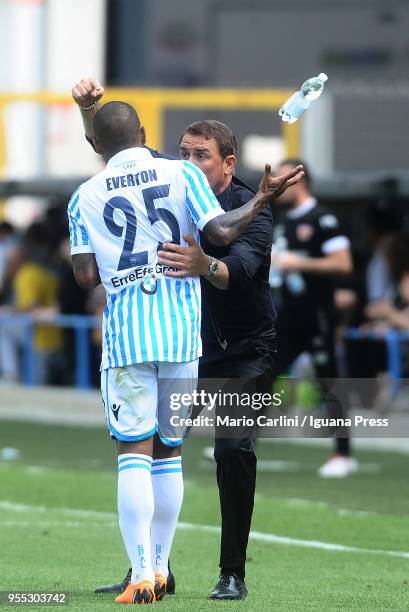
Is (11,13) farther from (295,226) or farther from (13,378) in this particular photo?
(295,226)

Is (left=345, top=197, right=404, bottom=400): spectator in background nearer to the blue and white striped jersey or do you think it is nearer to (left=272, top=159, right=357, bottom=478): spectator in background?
(left=272, top=159, right=357, bottom=478): spectator in background

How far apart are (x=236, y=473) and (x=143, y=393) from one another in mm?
642

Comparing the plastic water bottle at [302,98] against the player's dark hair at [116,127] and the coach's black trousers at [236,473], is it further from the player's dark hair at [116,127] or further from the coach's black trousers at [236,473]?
the coach's black trousers at [236,473]

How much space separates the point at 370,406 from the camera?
39.7ft

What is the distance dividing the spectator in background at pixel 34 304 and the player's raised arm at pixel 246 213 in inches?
444

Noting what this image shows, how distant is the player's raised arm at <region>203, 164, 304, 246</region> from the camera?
23.0ft

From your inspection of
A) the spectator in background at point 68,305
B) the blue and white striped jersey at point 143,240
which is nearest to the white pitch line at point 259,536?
the blue and white striped jersey at point 143,240

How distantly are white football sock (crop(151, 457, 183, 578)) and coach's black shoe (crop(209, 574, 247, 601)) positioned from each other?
0.74 feet

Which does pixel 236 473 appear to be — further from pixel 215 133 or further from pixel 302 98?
pixel 302 98

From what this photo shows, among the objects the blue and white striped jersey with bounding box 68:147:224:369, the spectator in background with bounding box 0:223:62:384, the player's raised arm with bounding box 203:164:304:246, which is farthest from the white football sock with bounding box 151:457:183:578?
the spectator in background with bounding box 0:223:62:384

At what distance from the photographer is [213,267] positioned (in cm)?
710

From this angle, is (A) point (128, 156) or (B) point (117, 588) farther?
(B) point (117, 588)

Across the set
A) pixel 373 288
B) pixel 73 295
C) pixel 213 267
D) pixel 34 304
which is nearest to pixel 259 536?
pixel 213 267

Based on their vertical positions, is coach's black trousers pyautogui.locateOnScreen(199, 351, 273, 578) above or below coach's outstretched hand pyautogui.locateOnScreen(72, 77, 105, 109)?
below
